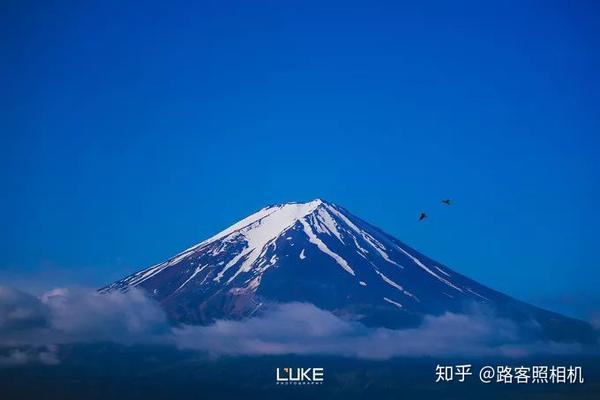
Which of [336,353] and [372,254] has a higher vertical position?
[372,254]

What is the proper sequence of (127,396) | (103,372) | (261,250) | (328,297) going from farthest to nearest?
(261,250)
(328,297)
(103,372)
(127,396)

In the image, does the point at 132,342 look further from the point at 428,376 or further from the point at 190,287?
the point at 428,376

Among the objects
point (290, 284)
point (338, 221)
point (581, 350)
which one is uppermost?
point (338, 221)

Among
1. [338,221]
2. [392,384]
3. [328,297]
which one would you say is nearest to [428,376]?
[392,384]

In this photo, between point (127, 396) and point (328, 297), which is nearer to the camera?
point (127, 396)

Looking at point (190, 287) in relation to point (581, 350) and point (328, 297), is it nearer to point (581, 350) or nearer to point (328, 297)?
point (328, 297)

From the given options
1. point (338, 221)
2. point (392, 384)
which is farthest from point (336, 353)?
point (338, 221)

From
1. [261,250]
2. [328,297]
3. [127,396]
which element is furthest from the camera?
[261,250]
